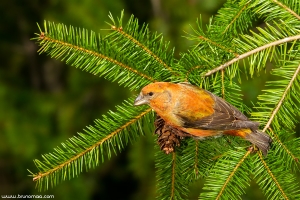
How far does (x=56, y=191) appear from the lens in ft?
13.9

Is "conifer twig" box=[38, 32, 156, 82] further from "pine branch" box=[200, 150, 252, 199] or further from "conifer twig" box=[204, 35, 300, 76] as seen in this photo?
"pine branch" box=[200, 150, 252, 199]

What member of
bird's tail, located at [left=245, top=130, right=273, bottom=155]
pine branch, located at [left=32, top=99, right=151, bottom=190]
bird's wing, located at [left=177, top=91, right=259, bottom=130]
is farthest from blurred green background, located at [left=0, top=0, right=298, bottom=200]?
bird's tail, located at [left=245, top=130, right=273, bottom=155]

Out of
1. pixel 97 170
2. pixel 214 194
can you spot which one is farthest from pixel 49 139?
pixel 214 194

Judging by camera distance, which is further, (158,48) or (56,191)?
(56,191)

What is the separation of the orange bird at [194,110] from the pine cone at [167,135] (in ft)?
0.09

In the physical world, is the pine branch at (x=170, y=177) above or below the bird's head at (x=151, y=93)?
below

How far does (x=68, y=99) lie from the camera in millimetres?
4637

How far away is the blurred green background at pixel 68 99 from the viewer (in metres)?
3.98

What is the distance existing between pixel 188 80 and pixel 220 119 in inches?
11.5

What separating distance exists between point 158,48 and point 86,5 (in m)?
2.07

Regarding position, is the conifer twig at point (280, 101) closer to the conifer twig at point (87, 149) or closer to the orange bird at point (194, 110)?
the orange bird at point (194, 110)

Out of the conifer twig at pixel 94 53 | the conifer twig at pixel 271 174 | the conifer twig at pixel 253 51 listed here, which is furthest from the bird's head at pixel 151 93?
the conifer twig at pixel 271 174

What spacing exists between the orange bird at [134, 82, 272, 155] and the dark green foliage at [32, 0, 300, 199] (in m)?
0.05

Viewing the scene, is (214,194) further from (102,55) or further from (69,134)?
(69,134)
